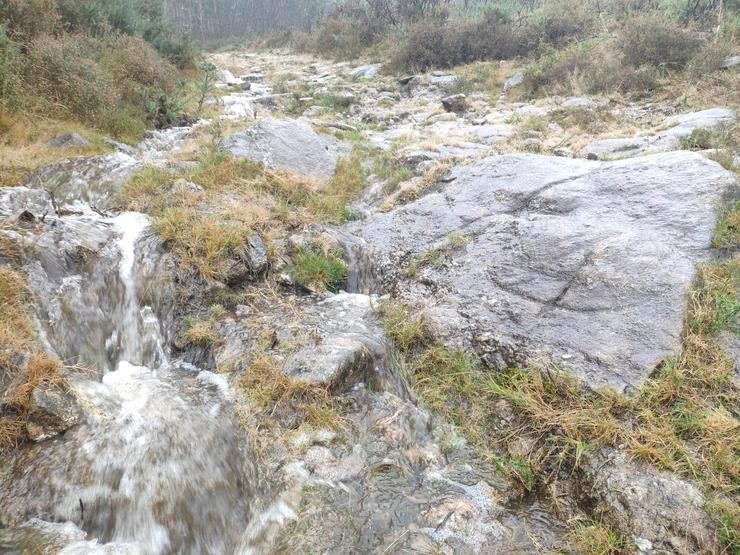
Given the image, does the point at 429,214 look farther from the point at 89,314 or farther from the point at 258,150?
the point at 89,314

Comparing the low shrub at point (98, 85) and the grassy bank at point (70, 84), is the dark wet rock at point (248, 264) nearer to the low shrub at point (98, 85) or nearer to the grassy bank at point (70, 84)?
the grassy bank at point (70, 84)

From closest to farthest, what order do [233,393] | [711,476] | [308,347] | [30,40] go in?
[711,476] < [233,393] < [308,347] < [30,40]

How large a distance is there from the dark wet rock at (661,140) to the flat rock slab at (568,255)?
1273 mm

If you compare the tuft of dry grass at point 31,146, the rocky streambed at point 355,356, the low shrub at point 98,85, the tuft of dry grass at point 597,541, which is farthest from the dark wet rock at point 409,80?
the tuft of dry grass at point 597,541

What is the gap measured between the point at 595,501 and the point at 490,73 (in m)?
15.8

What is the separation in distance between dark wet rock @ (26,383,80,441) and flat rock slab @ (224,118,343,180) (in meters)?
5.32

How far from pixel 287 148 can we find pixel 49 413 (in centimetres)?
642

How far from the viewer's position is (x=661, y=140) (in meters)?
7.95

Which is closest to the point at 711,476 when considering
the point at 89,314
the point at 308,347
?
the point at 308,347

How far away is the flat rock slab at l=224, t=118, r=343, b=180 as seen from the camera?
814 cm

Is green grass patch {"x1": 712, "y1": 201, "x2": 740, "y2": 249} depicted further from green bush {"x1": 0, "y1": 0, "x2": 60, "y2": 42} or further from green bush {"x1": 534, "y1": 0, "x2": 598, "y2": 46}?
green bush {"x1": 534, "y1": 0, "x2": 598, "y2": 46}

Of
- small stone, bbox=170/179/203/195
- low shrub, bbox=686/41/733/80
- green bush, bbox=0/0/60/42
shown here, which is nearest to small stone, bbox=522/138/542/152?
small stone, bbox=170/179/203/195

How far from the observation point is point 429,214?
6.80 metres

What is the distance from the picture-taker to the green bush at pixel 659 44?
1232 centimetres
